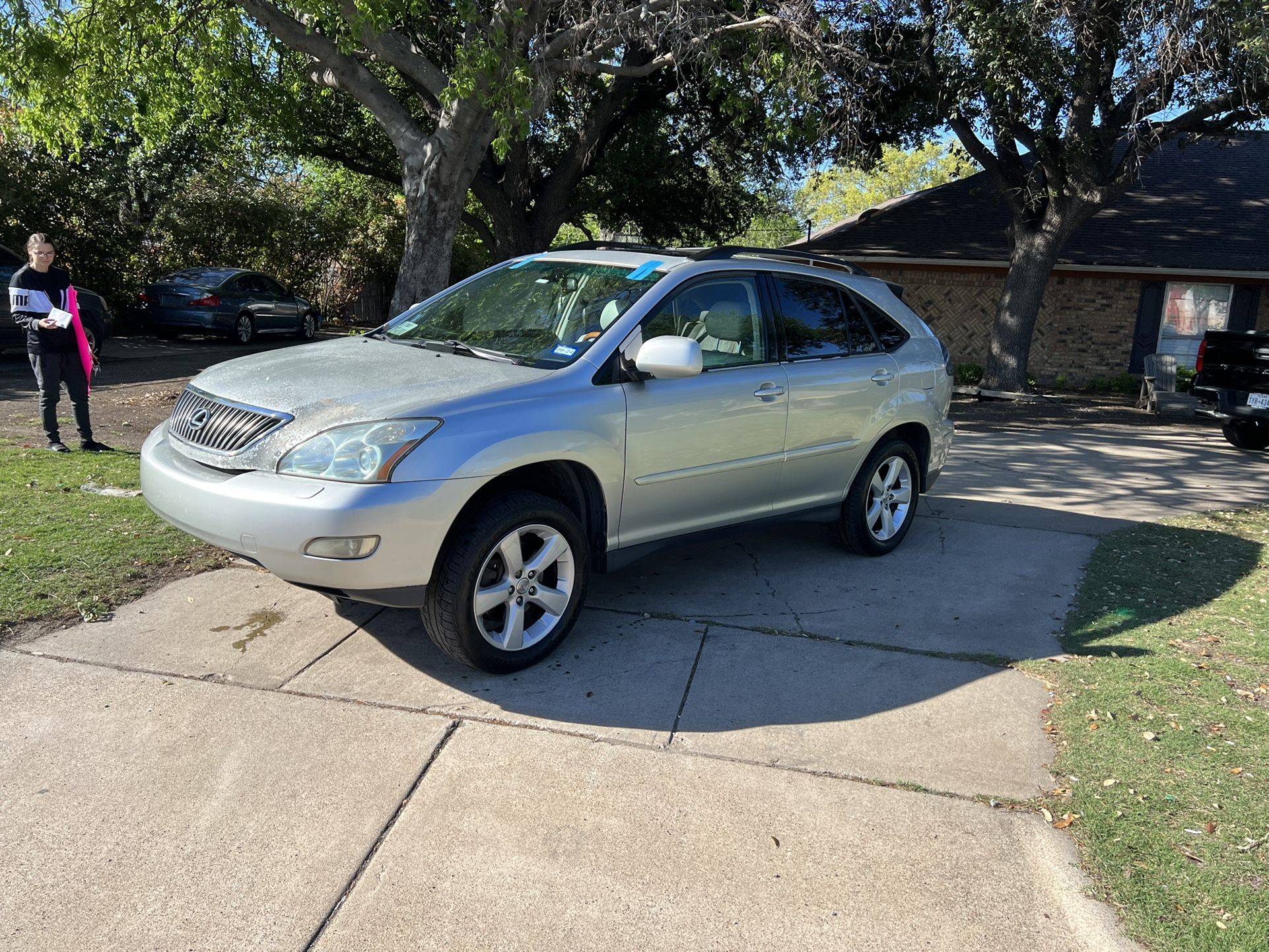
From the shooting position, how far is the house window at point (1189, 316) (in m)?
21.4

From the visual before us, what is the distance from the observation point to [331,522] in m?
3.94

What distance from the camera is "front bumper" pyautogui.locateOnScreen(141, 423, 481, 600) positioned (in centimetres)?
396

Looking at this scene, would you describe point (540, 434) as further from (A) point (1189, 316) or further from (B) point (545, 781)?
(A) point (1189, 316)

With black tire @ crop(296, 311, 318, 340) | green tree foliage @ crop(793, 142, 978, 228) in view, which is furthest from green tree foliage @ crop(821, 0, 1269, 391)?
green tree foliage @ crop(793, 142, 978, 228)

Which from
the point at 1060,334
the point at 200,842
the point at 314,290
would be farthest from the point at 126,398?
the point at 1060,334

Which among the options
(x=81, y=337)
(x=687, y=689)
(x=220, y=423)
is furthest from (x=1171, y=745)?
(x=81, y=337)

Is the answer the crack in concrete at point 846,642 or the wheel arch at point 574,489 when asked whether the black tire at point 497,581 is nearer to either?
the wheel arch at point 574,489

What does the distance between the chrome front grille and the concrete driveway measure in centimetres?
91

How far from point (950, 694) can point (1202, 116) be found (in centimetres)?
1435

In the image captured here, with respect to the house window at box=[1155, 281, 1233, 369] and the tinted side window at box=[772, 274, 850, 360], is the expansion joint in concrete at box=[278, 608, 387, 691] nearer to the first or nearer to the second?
the tinted side window at box=[772, 274, 850, 360]

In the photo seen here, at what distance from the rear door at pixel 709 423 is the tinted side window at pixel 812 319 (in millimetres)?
198

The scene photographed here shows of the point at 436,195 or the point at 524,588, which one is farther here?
the point at 436,195

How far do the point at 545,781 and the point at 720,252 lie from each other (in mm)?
3050

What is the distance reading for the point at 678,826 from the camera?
Answer: 11.4 feet
